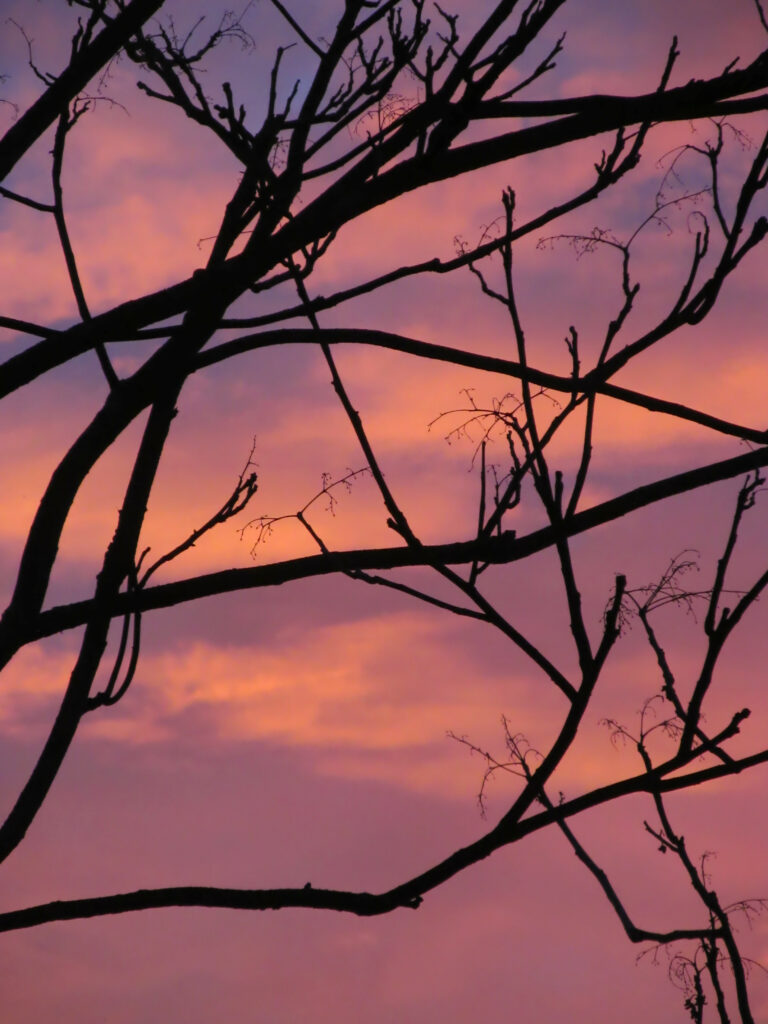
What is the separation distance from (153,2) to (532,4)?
1261mm

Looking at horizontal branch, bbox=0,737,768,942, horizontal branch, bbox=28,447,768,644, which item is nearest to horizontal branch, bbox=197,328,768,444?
horizontal branch, bbox=28,447,768,644

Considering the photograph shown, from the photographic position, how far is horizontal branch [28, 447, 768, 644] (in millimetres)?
3043

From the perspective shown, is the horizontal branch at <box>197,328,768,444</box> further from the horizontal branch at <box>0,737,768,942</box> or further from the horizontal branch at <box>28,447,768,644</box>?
the horizontal branch at <box>0,737,768,942</box>

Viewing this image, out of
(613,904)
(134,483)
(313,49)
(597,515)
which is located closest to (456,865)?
(613,904)

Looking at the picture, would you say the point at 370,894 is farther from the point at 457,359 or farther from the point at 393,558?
the point at 457,359

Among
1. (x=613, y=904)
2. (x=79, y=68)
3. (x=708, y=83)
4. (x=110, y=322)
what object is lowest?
(x=613, y=904)

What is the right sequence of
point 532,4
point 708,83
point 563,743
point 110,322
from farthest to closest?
point 110,322 < point 708,83 < point 532,4 < point 563,743

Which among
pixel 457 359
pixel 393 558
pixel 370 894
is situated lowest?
pixel 370 894

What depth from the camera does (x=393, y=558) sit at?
3.50 meters

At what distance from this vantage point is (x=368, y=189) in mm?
3447

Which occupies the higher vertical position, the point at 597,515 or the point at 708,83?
the point at 708,83

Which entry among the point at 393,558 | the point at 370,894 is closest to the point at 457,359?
the point at 393,558

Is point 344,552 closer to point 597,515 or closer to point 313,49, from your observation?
point 597,515

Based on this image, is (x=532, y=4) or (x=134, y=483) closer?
(x=532, y=4)
